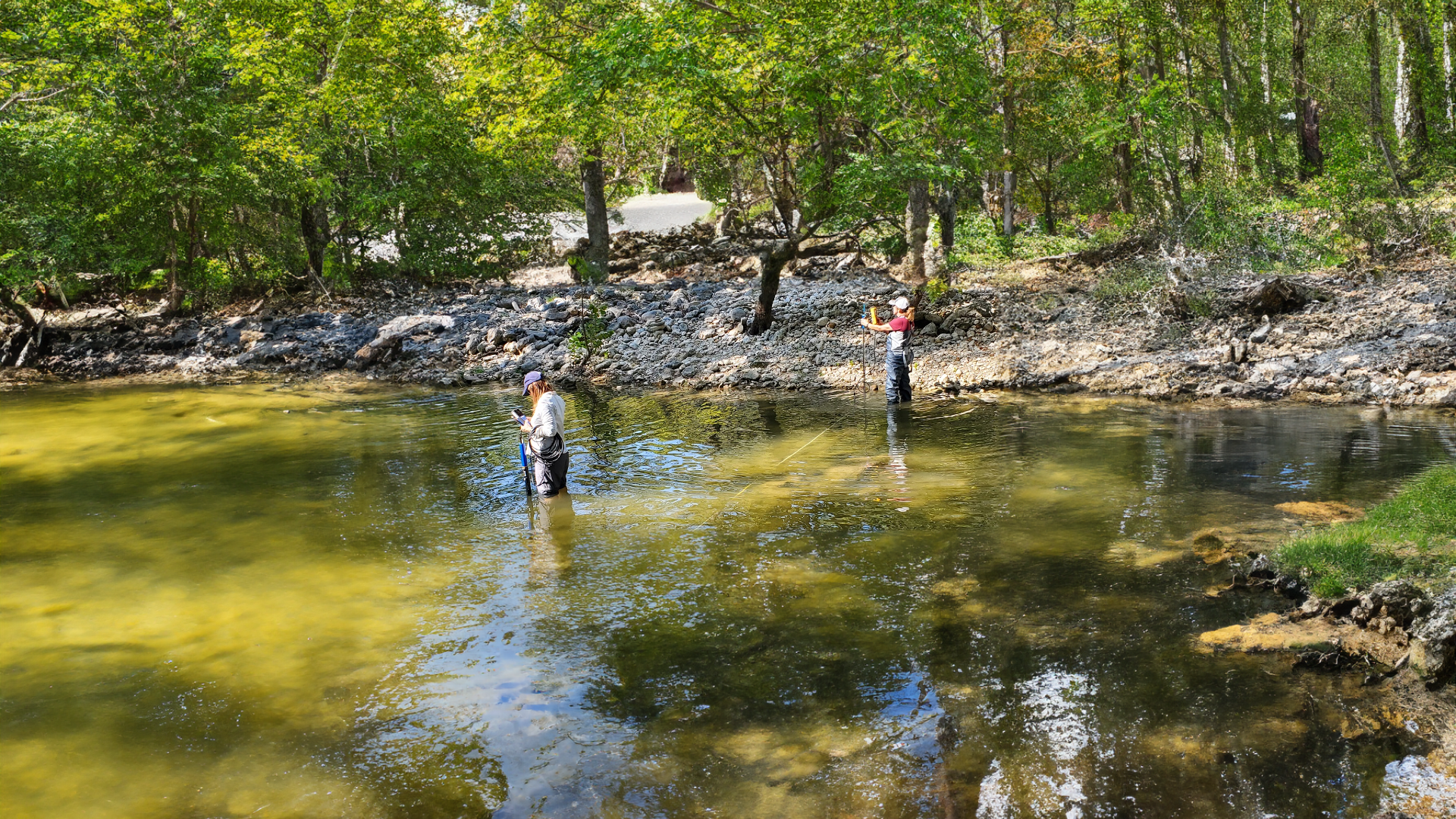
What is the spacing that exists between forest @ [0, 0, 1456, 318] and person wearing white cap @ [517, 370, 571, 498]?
707 centimetres

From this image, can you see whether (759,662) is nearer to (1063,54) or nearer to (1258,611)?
(1258,611)

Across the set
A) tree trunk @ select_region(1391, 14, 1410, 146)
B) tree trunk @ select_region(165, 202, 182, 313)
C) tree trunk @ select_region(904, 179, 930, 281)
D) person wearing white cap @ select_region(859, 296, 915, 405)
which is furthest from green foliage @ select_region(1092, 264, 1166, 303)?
tree trunk @ select_region(165, 202, 182, 313)

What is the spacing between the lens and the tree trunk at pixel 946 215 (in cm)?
2039

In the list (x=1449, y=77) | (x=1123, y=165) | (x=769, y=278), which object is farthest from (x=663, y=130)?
(x=1449, y=77)

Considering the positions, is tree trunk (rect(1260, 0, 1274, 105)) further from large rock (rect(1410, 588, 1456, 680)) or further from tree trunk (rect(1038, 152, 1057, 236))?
large rock (rect(1410, 588, 1456, 680))

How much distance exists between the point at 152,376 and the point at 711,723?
19.7 m

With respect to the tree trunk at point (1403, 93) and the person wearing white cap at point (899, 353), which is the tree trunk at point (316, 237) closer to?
the person wearing white cap at point (899, 353)

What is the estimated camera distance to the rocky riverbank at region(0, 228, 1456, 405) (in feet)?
45.0

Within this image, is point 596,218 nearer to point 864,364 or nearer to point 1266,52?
point 864,364

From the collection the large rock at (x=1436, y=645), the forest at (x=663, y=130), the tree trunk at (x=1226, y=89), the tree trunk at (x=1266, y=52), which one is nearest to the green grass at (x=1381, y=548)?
the large rock at (x=1436, y=645)

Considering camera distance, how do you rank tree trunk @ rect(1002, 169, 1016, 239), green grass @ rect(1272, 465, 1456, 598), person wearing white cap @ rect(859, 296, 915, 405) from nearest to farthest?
green grass @ rect(1272, 465, 1456, 598), person wearing white cap @ rect(859, 296, 915, 405), tree trunk @ rect(1002, 169, 1016, 239)

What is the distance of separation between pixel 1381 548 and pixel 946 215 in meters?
15.1

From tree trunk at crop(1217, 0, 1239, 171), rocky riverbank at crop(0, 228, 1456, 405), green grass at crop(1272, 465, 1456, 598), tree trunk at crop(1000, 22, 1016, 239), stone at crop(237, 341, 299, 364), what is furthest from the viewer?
tree trunk at crop(1217, 0, 1239, 171)

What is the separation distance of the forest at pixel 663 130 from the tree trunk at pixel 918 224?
0.09 meters
